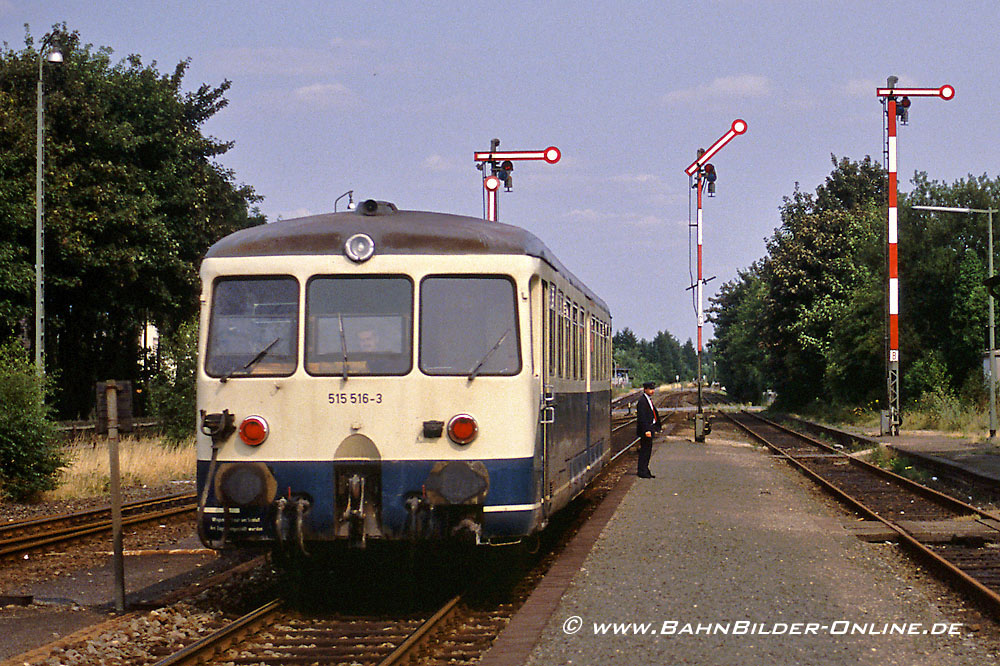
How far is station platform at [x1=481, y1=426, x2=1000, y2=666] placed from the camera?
292 inches

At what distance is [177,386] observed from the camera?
27406 mm

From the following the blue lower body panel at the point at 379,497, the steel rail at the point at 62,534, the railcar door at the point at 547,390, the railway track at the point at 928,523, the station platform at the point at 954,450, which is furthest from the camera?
the station platform at the point at 954,450

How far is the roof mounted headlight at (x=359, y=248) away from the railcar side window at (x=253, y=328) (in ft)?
1.55

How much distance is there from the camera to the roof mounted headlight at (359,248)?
8977 millimetres

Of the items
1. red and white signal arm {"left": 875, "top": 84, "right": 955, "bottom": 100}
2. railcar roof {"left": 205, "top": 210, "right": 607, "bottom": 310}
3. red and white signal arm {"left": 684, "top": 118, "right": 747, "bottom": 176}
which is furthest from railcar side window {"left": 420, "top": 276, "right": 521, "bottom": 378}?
red and white signal arm {"left": 875, "top": 84, "right": 955, "bottom": 100}

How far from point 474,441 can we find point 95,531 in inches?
283

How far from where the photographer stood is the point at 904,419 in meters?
39.8

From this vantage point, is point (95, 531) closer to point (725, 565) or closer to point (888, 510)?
point (725, 565)

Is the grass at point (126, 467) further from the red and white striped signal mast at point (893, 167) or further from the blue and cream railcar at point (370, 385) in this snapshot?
the red and white striped signal mast at point (893, 167)

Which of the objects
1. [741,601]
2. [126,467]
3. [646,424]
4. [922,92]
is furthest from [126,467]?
[922,92]

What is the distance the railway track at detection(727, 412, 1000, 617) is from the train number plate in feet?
15.5

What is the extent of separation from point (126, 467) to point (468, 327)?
1505cm

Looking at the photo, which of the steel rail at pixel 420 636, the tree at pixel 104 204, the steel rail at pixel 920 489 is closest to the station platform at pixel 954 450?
the steel rail at pixel 920 489

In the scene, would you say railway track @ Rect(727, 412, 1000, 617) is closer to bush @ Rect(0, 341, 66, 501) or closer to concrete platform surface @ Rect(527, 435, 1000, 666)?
concrete platform surface @ Rect(527, 435, 1000, 666)
